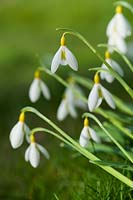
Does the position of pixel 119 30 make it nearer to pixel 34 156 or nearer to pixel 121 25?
pixel 121 25

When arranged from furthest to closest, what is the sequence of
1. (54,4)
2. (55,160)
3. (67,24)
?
(54,4)
(67,24)
(55,160)

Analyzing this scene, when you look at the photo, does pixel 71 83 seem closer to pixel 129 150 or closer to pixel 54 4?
pixel 129 150

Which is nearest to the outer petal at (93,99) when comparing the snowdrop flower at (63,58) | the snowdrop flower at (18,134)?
the snowdrop flower at (63,58)

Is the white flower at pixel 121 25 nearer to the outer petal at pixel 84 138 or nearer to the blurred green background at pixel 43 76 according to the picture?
the blurred green background at pixel 43 76

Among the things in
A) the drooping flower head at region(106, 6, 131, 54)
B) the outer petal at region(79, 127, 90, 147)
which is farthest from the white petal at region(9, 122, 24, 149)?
the drooping flower head at region(106, 6, 131, 54)

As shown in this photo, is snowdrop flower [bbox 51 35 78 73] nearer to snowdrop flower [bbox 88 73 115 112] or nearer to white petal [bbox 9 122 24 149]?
snowdrop flower [bbox 88 73 115 112]

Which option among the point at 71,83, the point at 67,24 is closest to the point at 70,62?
the point at 71,83
